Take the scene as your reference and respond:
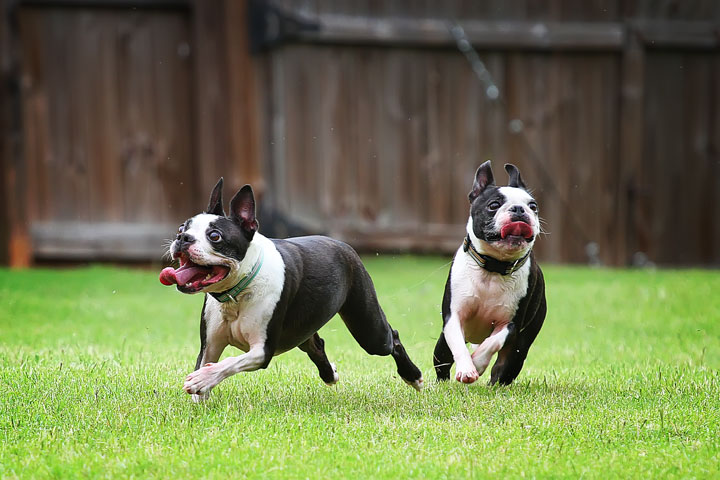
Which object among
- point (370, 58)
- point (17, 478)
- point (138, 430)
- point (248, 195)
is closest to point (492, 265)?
point (248, 195)

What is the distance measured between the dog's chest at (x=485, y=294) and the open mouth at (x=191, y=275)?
138 cm

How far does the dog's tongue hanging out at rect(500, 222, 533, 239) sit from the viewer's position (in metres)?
5.29

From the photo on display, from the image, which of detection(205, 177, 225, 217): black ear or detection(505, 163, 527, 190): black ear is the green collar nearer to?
detection(205, 177, 225, 217): black ear

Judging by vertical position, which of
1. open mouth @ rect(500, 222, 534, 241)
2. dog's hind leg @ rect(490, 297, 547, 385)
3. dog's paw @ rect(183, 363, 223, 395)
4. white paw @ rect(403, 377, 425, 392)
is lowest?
white paw @ rect(403, 377, 425, 392)

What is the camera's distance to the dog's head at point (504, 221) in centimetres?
531

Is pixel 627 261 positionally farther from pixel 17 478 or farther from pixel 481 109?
pixel 17 478

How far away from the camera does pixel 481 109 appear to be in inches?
484

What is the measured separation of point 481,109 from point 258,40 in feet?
8.65

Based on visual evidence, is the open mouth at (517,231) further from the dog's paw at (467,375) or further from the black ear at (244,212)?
the black ear at (244,212)

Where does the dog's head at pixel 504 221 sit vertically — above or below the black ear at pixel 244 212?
below

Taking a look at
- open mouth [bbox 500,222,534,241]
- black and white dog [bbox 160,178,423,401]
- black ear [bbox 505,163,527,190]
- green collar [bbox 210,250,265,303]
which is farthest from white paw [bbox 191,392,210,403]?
black ear [bbox 505,163,527,190]

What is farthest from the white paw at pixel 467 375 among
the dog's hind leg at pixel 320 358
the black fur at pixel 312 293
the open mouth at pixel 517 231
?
the dog's hind leg at pixel 320 358

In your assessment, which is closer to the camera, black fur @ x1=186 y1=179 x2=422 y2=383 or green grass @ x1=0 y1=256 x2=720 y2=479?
green grass @ x1=0 y1=256 x2=720 y2=479

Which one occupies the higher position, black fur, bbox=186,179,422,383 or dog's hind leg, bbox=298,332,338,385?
black fur, bbox=186,179,422,383
